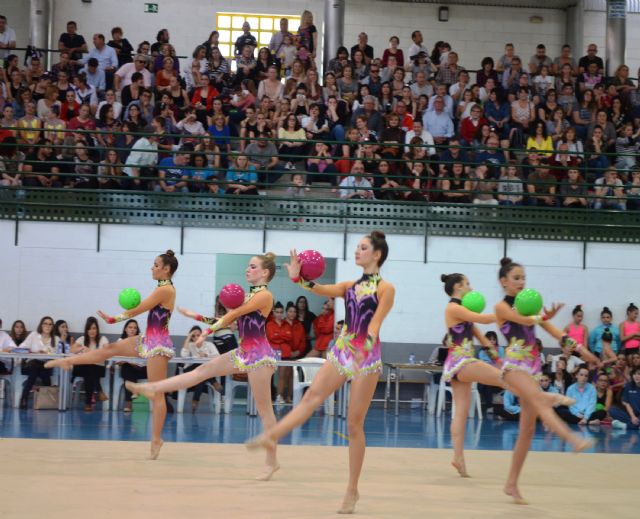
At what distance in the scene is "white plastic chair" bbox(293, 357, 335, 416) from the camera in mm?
13359

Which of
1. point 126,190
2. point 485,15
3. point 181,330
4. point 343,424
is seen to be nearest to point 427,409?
point 343,424

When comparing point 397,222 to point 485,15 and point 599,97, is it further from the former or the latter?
point 485,15

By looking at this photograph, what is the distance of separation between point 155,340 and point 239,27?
13424 mm

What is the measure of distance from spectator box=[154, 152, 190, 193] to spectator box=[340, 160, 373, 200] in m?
2.59

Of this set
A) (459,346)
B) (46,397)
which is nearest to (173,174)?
(46,397)

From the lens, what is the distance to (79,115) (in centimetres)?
1602

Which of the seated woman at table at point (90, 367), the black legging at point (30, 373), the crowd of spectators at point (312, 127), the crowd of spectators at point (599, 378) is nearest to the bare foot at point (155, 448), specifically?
the seated woman at table at point (90, 367)

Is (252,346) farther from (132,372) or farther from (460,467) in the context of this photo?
(132,372)

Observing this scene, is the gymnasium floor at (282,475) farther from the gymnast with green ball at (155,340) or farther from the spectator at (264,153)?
the spectator at (264,153)

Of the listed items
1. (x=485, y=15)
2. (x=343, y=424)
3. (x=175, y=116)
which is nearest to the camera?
(x=343, y=424)

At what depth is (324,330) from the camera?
1547cm

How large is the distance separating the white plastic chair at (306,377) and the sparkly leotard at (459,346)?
4.78 m

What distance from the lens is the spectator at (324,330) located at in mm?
15375

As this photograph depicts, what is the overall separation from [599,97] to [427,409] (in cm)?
700
